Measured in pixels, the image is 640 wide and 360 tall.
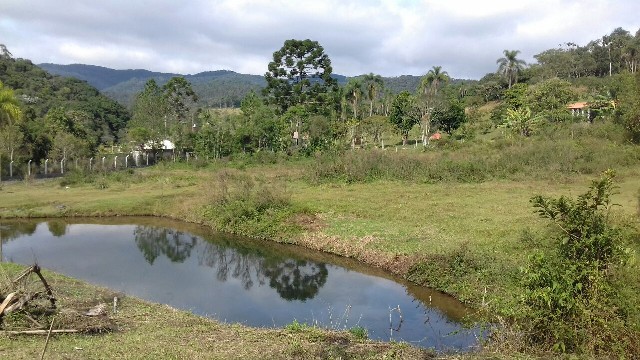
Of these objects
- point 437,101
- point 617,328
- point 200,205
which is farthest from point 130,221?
point 437,101

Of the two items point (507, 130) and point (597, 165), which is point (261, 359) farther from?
point (507, 130)

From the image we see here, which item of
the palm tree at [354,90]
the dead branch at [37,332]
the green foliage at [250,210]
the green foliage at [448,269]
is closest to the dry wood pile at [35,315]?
the dead branch at [37,332]

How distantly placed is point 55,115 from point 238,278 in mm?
38460

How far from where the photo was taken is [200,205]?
86.1 feet

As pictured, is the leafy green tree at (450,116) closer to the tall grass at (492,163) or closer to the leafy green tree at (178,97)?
the tall grass at (492,163)

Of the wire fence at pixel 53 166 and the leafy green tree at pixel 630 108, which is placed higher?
the leafy green tree at pixel 630 108

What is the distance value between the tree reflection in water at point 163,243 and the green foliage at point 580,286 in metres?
15.0

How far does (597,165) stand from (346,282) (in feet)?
70.2

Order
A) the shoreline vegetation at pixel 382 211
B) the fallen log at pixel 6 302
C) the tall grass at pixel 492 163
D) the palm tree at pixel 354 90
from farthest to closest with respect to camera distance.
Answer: the palm tree at pixel 354 90 < the tall grass at pixel 492 163 < the shoreline vegetation at pixel 382 211 < the fallen log at pixel 6 302

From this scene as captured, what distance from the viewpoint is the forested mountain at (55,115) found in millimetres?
40812

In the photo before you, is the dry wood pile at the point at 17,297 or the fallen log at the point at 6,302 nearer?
the fallen log at the point at 6,302

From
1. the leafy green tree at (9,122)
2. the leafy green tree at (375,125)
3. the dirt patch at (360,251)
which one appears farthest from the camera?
the leafy green tree at (375,125)

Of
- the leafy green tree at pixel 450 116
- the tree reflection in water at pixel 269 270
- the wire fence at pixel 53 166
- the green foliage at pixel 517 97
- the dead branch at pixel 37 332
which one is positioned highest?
the green foliage at pixel 517 97

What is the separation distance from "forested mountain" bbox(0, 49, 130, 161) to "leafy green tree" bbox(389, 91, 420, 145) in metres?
30.9
